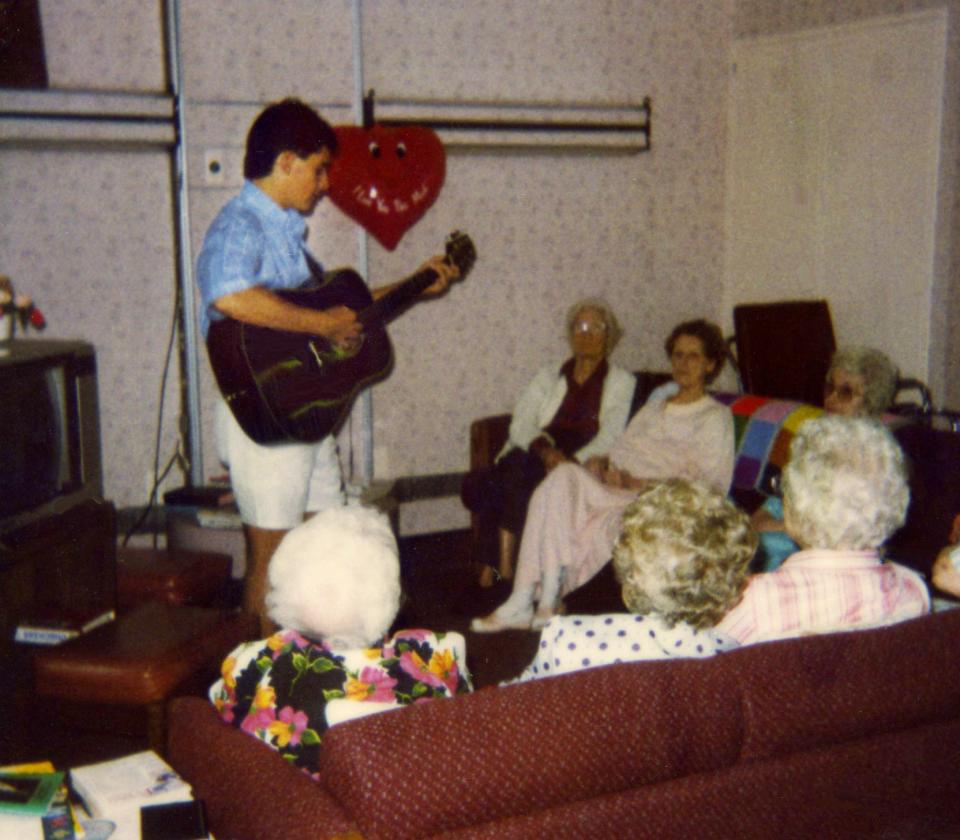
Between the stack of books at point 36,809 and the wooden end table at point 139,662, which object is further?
the wooden end table at point 139,662

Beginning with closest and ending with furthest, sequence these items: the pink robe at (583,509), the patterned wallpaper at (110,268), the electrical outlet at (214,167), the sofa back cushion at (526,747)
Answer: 1. the sofa back cushion at (526,747)
2. the pink robe at (583,509)
3. the patterned wallpaper at (110,268)
4. the electrical outlet at (214,167)

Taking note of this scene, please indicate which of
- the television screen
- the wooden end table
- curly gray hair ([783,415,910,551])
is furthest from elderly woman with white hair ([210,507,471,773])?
the television screen

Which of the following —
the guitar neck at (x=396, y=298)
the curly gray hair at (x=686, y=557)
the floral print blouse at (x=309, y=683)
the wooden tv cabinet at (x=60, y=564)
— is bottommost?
the wooden tv cabinet at (x=60, y=564)

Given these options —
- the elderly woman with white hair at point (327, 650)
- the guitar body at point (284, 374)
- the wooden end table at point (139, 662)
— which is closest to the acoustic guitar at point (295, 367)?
the guitar body at point (284, 374)

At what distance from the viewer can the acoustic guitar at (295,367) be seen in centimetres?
278

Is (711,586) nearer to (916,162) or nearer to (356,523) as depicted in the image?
(356,523)

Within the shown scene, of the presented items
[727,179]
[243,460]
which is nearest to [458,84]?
[727,179]

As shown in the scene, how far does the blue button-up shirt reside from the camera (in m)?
2.66

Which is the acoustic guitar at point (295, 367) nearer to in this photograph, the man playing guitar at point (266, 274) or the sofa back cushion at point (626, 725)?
the man playing guitar at point (266, 274)

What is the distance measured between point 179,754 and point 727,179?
12.4 ft

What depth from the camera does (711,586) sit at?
159 cm

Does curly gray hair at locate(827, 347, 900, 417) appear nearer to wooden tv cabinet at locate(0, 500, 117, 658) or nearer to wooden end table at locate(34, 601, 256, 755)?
wooden end table at locate(34, 601, 256, 755)

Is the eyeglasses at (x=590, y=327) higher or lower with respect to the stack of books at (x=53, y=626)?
higher

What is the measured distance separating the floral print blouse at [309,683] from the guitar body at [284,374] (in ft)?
4.08
